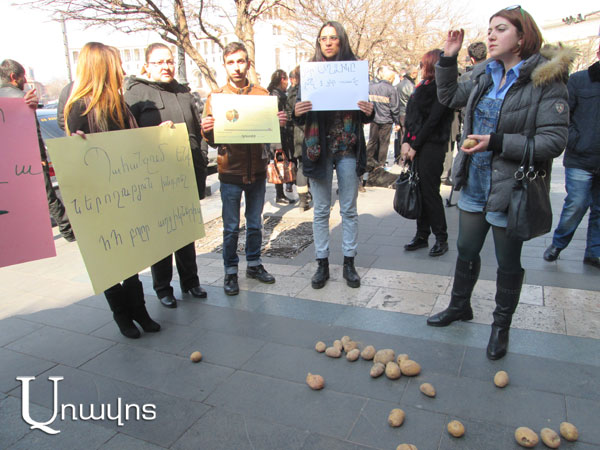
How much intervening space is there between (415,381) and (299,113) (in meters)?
2.16

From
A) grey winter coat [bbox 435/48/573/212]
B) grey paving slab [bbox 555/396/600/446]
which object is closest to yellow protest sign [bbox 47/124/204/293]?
grey winter coat [bbox 435/48/573/212]

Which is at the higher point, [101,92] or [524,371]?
[101,92]

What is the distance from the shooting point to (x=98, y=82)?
116 inches

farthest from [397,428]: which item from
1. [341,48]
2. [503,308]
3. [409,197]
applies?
[341,48]

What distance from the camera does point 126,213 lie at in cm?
302

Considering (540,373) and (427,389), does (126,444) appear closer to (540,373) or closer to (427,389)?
(427,389)

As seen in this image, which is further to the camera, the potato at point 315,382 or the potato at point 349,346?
the potato at point 349,346

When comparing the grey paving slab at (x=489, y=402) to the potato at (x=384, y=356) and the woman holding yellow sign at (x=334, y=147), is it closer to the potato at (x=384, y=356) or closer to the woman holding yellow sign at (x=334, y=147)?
the potato at (x=384, y=356)

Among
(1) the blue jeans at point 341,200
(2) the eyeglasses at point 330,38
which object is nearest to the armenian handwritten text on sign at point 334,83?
(2) the eyeglasses at point 330,38

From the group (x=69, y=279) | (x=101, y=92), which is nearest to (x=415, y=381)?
(x=101, y=92)

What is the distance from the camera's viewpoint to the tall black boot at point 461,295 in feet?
9.96

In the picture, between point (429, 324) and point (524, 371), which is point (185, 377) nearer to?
point (429, 324)

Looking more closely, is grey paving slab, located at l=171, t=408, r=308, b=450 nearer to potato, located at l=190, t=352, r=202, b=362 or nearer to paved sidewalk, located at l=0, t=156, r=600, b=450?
paved sidewalk, located at l=0, t=156, r=600, b=450

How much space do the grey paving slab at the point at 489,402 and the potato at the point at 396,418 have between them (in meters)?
0.16
